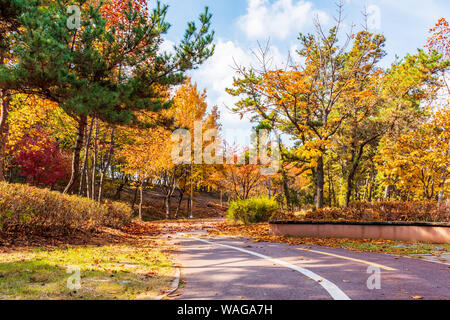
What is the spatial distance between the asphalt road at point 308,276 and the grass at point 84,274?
61 centimetres

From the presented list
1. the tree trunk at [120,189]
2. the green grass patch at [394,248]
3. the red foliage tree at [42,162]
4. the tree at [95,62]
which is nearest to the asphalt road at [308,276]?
the green grass patch at [394,248]

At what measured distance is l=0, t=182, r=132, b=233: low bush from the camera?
7.96 meters

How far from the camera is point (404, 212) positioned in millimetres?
12359

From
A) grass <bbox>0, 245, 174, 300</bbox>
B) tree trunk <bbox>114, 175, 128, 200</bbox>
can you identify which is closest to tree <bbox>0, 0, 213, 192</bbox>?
grass <bbox>0, 245, 174, 300</bbox>

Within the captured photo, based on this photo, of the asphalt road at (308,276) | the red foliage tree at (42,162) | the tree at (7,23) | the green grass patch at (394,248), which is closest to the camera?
the asphalt road at (308,276)

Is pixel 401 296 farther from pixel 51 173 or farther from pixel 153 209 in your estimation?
pixel 153 209

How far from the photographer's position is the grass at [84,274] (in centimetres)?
429

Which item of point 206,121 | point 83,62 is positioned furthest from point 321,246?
point 206,121

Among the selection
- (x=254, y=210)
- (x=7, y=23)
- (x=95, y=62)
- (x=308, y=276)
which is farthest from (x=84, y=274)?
(x=254, y=210)

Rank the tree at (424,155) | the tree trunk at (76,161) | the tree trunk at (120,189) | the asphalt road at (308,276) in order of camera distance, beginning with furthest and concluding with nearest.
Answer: the tree trunk at (120,189) → the tree at (424,155) → the tree trunk at (76,161) → the asphalt road at (308,276)

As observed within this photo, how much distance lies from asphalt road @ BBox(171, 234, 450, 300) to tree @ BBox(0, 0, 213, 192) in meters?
6.66

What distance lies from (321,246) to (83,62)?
1111 centimetres

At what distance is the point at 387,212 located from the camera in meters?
12.6

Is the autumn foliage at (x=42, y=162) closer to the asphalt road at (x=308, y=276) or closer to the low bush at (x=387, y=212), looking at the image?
the asphalt road at (x=308, y=276)
